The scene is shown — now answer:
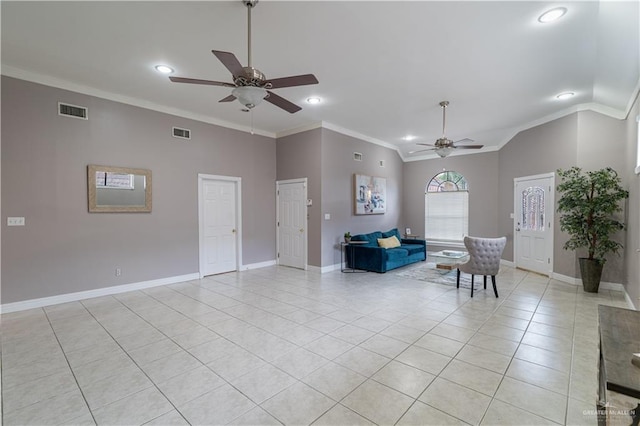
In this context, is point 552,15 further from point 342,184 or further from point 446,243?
point 446,243

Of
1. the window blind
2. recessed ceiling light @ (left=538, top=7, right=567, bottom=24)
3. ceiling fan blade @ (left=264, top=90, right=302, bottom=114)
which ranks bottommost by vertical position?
the window blind

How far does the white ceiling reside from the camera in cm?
269

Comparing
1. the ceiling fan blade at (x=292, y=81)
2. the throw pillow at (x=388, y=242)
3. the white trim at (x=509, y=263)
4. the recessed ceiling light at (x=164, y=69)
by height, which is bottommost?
the white trim at (x=509, y=263)

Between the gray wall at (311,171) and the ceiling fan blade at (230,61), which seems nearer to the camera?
the ceiling fan blade at (230,61)

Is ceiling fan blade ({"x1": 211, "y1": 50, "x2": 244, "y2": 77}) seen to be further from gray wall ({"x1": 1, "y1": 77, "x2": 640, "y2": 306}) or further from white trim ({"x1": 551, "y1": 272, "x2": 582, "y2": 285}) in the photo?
white trim ({"x1": 551, "y1": 272, "x2": 582, "y2": 285})

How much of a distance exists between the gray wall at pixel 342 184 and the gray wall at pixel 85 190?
212 cm

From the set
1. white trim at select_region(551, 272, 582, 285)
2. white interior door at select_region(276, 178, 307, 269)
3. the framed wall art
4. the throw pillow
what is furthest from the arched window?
white interior door at select_region(276, 178, 307, 269)

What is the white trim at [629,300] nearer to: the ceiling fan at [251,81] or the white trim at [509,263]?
the white trim at [509,263]

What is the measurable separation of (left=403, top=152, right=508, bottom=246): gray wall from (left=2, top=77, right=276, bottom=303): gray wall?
18.7 ft

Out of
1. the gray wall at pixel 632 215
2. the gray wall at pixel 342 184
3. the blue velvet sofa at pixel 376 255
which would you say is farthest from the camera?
the gray wall at pixel 342 184

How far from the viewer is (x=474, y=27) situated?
2.91 m

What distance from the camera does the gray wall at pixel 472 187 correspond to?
7.68 meters

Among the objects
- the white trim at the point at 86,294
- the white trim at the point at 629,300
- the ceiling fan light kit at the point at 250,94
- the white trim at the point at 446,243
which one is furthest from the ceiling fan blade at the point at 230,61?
the white trim at the point at 446,243

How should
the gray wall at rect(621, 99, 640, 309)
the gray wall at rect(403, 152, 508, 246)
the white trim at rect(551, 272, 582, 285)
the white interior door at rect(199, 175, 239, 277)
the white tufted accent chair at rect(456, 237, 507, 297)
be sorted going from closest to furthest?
A: the gray wall at rect(621, 99, 640, 309), the white tufted accent chair at rect(456, 237, 507, 297), the white trim at rect(551, 272, 582, 285), the white interior door at rect(199, 175, 239, 277), the gray wall at rect(403, 152, 508, 246)
